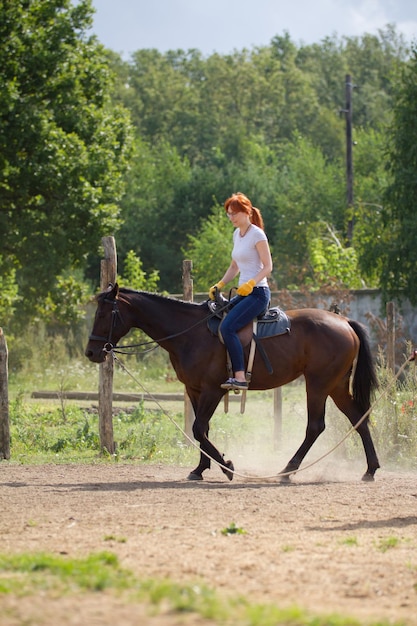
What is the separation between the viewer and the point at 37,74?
90.6 feet

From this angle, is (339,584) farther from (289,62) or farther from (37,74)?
(289,62)

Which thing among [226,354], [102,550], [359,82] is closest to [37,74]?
[226,354]

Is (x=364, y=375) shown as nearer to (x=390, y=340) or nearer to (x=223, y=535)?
(x=390, y=340)

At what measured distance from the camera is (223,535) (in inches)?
309

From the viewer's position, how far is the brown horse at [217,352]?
11.4m

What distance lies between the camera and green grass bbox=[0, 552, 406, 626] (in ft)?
16.6

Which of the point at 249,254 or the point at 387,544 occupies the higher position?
the point at 249,254

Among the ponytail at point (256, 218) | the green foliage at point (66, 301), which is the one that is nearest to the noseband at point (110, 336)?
the ponytail at point (256, 218)

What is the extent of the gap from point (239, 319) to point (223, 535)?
3737 millimetres

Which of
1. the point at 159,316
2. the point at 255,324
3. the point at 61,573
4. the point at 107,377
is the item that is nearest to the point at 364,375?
the point at 255,324

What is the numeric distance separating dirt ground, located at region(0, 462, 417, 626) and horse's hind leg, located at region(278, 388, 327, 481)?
300 millimetres

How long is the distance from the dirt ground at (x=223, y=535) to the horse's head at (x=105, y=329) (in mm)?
1353

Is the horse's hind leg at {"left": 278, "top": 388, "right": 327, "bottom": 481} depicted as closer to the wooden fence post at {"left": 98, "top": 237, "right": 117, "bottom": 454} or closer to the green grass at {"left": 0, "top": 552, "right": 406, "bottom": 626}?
the wooden fence post at {"left": 98, "top": 237, "right": 117, "bottom": 454}

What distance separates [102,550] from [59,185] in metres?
21.2
